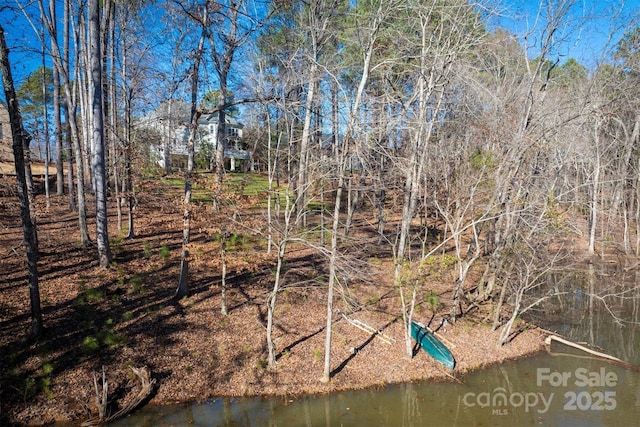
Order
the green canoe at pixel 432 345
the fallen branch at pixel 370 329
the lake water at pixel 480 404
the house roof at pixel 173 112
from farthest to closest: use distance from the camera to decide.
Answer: the house roof at pixel 173 112
the fallen branch at pixel 370 329
the green canoe at pixel 432 345
the lake water at pixel 480 404

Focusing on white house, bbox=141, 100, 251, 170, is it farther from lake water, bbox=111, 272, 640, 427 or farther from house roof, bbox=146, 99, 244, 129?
lake water, bbox=111, 272, 640, 427

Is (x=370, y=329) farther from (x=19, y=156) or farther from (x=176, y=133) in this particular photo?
(x=176, y=133)

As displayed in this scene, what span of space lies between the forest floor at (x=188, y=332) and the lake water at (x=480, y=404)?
1.18 ft

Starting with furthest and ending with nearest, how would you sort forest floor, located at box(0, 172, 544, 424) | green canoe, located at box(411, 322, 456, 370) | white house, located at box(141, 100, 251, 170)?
1. white house, located at box(141, 100, 251, 170)
2. green canoe, located at box(411, 322, 456, 370)
3. forest floor, located at box(0, 172, 544, 424)

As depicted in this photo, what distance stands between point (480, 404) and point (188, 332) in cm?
706

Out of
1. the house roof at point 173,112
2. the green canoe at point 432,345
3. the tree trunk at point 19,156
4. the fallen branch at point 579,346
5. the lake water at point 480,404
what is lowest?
the lake water at point 480,404

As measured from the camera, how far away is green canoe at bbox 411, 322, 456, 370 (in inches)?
384

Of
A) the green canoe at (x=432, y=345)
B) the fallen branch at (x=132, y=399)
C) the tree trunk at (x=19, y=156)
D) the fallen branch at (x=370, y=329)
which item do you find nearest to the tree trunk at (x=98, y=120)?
the tree trunk at (x=19, y=156)

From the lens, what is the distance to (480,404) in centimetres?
862

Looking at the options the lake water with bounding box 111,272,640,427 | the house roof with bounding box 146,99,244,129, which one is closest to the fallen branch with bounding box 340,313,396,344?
the lake water with bounding box 111,272,640,427

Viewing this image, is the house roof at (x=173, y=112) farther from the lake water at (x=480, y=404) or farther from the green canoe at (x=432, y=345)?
the green canoe at (x=432, y=345)

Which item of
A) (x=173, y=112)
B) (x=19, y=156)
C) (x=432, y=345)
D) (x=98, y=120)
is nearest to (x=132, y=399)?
(x=19, y=156)

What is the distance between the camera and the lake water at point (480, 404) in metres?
7.73

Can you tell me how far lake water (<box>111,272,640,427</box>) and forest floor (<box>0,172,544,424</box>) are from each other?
0.36 m
